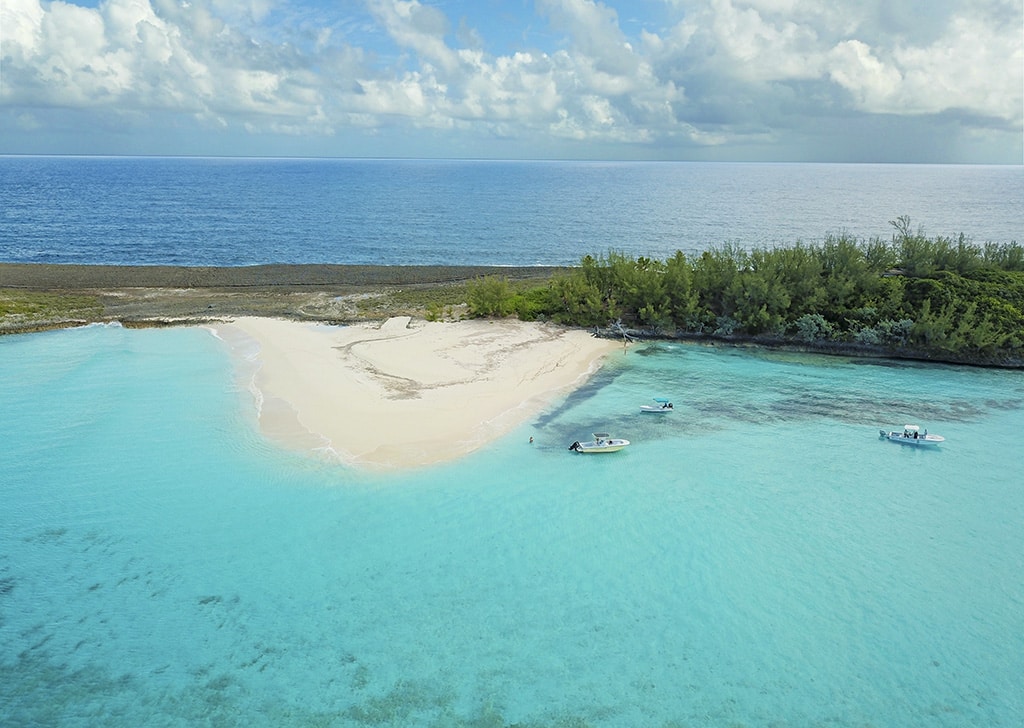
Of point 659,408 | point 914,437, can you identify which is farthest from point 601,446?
point 914,437

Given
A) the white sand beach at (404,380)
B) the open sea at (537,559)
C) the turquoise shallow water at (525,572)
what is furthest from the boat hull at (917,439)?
the white sand beach at (404,380)

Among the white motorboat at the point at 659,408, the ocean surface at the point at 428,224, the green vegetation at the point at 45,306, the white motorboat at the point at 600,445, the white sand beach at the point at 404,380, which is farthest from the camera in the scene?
the ocean surface at the point at 428,224

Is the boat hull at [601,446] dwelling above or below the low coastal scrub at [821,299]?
below

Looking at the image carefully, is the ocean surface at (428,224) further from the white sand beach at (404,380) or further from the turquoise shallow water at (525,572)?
the turquoise shallow water at (525,572)

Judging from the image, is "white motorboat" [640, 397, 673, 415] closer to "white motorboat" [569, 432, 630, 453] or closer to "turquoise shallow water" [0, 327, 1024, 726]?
"turquoise shallow water" [0, 327, 1024, 726]

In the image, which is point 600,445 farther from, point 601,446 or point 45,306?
point 45,306

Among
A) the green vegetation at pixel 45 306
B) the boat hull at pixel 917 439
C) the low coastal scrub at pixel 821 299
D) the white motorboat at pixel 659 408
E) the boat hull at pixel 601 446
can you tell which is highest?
the low coastal scrub at pixel 821 299
